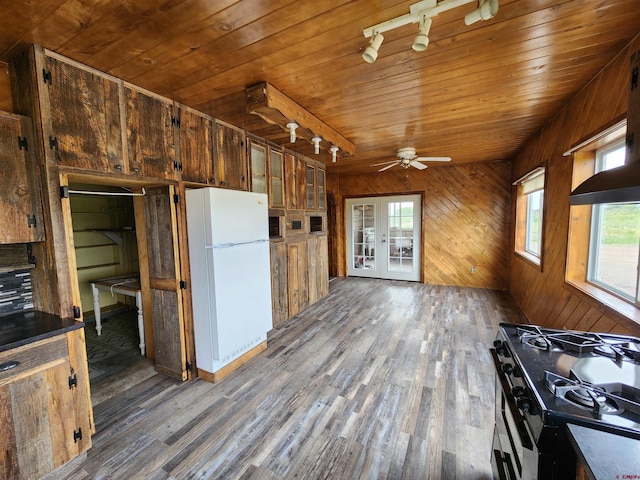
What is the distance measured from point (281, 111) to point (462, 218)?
4708 millimetres

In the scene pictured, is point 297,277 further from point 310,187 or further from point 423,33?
point 423,33

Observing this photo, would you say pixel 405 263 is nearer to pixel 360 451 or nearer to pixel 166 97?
pixel 360 451

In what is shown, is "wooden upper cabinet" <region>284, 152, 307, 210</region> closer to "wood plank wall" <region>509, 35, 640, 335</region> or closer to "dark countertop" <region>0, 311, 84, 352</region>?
"dark countertop" <region>0, 311, 84, 352</region>

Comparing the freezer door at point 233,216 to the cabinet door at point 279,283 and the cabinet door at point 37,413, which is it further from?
→ the cabinet door at point 37,413

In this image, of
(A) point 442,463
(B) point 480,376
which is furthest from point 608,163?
(A) point 442,463

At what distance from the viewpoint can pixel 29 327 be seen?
1.58 meters

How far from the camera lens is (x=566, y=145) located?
2.63 meters

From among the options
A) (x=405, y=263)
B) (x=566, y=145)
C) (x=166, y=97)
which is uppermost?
(x=166, y=97)

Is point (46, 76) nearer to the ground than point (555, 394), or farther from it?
farther from it

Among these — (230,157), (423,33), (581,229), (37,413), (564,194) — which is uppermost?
(423,33)

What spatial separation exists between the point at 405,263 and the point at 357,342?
3418 millimetres

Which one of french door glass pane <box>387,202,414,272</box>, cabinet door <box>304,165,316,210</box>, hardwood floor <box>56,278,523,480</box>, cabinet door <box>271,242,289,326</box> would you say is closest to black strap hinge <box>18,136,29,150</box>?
hardwood floor <box>56,278,523,480</box>

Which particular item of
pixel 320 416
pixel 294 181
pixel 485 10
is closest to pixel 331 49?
pixel 485 10

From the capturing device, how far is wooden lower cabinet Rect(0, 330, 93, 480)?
1.39 metres
